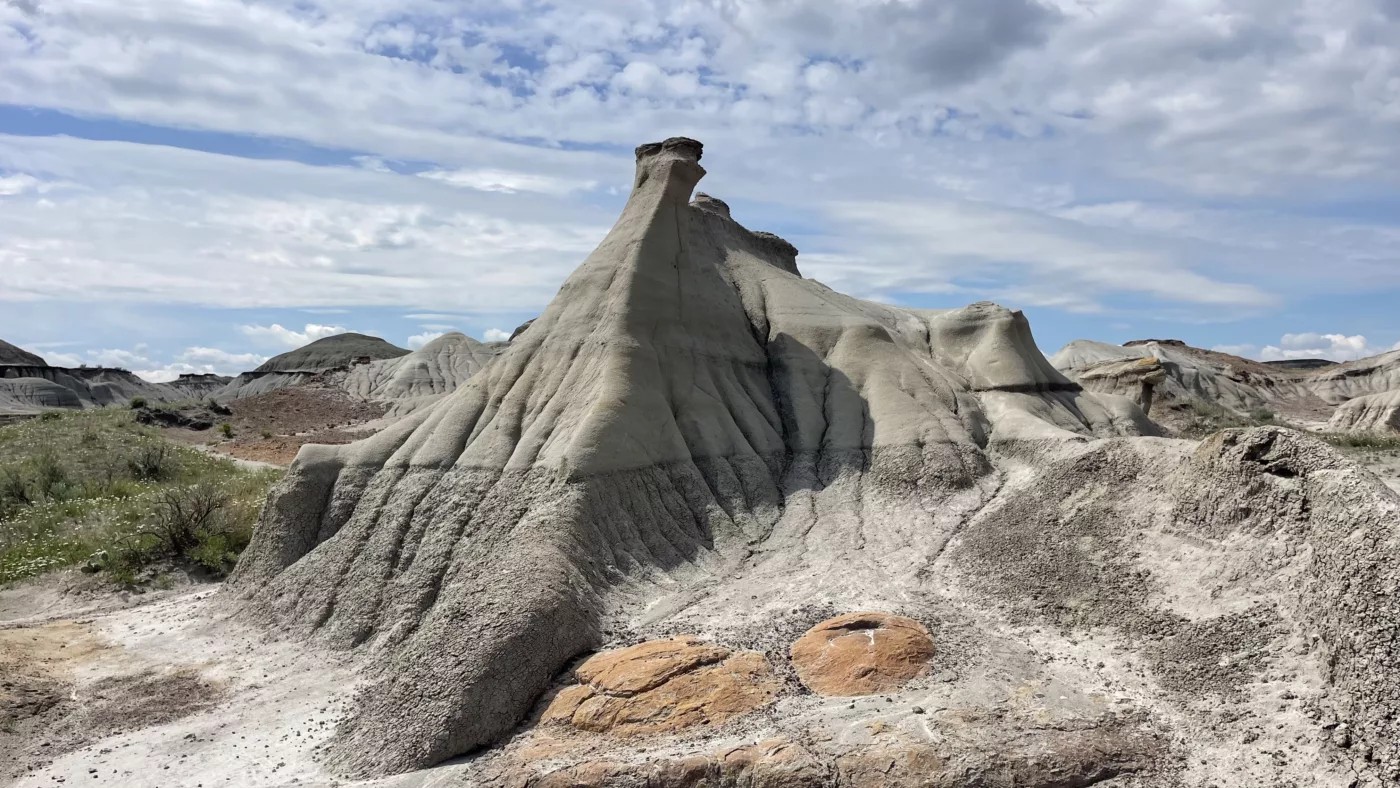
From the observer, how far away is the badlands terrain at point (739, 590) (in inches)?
444

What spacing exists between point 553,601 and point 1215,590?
9875mm

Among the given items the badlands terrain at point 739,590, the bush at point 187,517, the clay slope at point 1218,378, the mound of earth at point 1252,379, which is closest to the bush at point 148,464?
the badlands terrain at point 739,590

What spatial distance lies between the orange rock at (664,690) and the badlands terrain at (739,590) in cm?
5

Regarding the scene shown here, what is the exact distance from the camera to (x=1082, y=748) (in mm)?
10867

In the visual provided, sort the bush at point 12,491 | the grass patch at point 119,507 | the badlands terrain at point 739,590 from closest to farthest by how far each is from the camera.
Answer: the badlands terrain at point 739,590 < the grass patch at point 119,507 < the bush at point 12,491

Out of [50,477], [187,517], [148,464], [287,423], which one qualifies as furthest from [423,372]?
[187,517]

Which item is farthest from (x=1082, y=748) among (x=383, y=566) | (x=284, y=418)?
(x=284, y=418)

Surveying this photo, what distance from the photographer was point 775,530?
66.3 feet

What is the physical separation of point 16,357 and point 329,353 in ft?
115

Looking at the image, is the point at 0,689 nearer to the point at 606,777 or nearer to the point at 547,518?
the point at 547,518

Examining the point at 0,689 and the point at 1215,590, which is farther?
the point at 0,689

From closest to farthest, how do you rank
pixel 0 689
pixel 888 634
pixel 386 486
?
pixel 888 634 < pixel 0 689 < pixel 386 486

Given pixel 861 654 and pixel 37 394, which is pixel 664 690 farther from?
pixel 37 394

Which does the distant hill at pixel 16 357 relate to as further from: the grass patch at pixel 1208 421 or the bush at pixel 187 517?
the grass patch at pixel 1208 421
